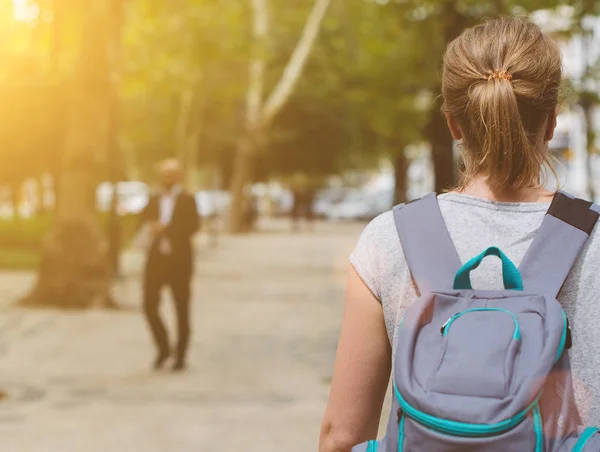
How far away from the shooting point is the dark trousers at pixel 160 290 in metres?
9.84

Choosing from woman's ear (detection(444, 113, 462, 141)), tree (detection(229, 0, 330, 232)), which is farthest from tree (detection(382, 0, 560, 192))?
tree (detection(229, 0, 330, 232))

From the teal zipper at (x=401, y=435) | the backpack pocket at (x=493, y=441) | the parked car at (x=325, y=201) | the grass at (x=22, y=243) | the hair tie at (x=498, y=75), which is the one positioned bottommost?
the parked car at (x=325, y=201)

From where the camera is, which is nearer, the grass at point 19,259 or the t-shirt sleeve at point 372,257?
the t-shirt sleeve at point 372,257

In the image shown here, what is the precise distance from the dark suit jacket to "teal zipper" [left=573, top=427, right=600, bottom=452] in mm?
8094

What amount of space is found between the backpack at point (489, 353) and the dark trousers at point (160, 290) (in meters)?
7.94

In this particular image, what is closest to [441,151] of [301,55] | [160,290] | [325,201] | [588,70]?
[160,290]

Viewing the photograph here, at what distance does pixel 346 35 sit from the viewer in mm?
28156

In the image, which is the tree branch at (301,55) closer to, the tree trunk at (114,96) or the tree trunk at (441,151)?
the tree trunk at (114,96)

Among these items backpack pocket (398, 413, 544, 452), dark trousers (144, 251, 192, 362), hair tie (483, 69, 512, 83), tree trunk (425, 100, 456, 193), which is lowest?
dark trousers (144, 251, 192, 362)

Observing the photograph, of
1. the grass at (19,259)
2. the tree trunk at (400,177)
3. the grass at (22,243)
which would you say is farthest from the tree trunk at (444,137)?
the tree trunk at (400,177)

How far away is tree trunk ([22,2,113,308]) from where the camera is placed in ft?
50.0

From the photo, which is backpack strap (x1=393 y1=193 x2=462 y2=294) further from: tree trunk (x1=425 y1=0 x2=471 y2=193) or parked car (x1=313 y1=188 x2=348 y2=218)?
parked car (x1=313 y1=188 x2=348 y2=218)

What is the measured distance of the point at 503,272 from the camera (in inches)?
75.4

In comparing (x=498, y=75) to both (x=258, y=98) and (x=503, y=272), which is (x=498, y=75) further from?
(x=258, y=98)
